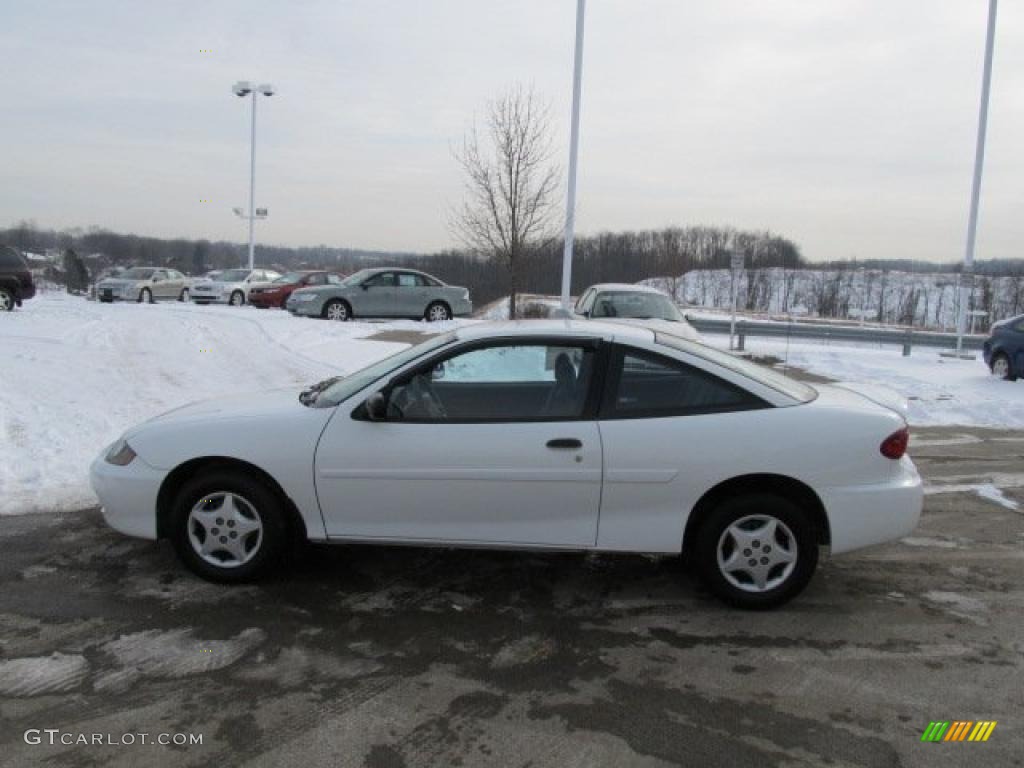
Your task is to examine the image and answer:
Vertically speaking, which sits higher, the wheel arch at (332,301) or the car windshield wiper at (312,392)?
the wheel arch at (332,301)

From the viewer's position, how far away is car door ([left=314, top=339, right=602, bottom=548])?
13.9 ft

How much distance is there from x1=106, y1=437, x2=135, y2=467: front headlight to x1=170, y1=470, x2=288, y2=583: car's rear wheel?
40 cm

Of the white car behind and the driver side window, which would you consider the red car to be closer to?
the white car behind

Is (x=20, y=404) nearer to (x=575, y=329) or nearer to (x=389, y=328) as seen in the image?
(x=575, y=329)

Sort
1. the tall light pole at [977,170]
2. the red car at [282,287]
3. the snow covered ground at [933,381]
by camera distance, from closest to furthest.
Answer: the snow covered ground at [933,381] < the tall light pole at [977,170] < the red car at [282,287]

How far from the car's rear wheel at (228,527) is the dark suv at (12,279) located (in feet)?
60.1

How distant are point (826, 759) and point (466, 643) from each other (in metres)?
1.65

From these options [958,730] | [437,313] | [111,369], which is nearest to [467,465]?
[958,730]

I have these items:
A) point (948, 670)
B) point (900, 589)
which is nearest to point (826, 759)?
point (948, 670)

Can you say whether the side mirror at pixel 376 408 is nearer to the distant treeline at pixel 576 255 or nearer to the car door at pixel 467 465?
the car door at pixel 467 465

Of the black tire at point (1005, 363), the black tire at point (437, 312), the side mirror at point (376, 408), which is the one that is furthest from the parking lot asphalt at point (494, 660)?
the black tire at point (437, 312)

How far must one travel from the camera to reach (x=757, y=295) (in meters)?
83.9

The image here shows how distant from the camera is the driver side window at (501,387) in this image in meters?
4.36

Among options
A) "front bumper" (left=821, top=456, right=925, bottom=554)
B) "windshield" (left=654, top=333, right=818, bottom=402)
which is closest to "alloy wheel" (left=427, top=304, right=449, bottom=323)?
"windshield" (left=654, top=333, right=818, bottom=402)
